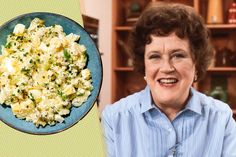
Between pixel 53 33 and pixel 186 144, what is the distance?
39cm

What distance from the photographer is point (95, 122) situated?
1.83ft

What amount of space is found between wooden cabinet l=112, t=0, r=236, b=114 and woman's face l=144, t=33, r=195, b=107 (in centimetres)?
170

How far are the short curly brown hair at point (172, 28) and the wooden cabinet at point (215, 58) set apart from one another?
1654 millimetres

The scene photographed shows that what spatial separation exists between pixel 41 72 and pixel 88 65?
6 centimetres

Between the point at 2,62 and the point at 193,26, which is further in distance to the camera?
the point at 193,26

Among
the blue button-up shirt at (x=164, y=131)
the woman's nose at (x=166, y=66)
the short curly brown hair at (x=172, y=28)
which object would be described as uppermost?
the short curly brown hair at (x=172, y=28)

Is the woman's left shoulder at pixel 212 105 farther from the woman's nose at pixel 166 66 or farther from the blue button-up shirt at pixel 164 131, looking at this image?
the woman's nose at pixel 166 66

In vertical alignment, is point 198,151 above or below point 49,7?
below

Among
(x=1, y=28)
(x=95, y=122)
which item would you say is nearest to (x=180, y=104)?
(x=95, y=122)

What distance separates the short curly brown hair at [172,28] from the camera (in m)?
0.80

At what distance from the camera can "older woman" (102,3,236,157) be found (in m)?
0.79

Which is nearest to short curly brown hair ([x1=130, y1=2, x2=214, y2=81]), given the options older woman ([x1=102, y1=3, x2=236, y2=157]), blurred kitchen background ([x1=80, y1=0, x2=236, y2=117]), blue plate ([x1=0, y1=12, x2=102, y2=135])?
older woman ([x1=102, y1=3, x2=236, y2=157])

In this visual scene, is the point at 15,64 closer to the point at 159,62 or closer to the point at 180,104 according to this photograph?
the point at 159,62

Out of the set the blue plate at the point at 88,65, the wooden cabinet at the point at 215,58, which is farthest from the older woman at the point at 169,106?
the wooden cabinet at the point at 215,58
